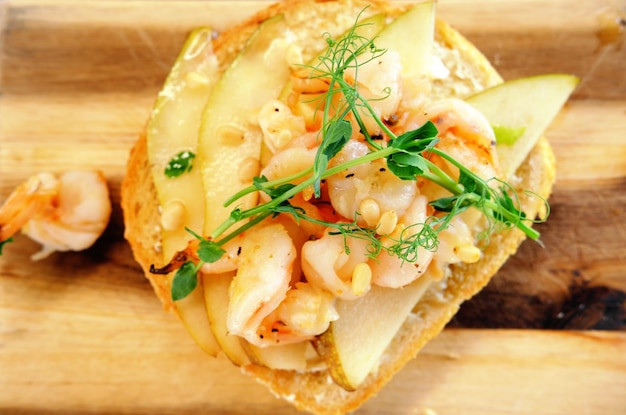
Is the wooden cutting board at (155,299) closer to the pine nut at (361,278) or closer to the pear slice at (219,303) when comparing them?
the pear slice at (219,303)

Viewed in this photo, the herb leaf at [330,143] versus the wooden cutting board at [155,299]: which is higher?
the herb leaf at [330,143]

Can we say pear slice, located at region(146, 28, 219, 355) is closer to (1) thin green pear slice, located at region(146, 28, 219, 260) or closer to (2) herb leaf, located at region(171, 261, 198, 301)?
(1) thin green pear slice, located at region(146, 28, 219, 260)

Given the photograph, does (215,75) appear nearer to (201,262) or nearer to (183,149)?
(183,149)

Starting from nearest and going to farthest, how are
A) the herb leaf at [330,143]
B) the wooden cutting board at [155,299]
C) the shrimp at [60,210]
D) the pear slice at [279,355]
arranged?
the herb leaf at [330,143], the pear slice at [279,355], the shrimp at [60,210], the wooden cutting board at [155,299]

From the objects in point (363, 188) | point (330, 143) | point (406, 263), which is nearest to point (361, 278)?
point (406, 263)

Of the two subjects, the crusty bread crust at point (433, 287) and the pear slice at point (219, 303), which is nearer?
the pear slice at point (219, 303)

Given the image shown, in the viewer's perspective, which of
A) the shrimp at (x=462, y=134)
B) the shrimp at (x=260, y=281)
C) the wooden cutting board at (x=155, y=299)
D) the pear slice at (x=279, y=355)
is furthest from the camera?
the wooden cutting board at (x=155, y=299)

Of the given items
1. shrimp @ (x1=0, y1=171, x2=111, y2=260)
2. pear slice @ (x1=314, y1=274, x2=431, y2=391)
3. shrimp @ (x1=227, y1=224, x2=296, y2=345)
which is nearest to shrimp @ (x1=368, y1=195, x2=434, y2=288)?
pear slice @ (x1=314, y1=274, x2=431, y2=391)

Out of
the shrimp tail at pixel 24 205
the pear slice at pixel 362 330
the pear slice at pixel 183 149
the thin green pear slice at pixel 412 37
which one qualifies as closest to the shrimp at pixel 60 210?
the shrimp tail at pixel 24 205
